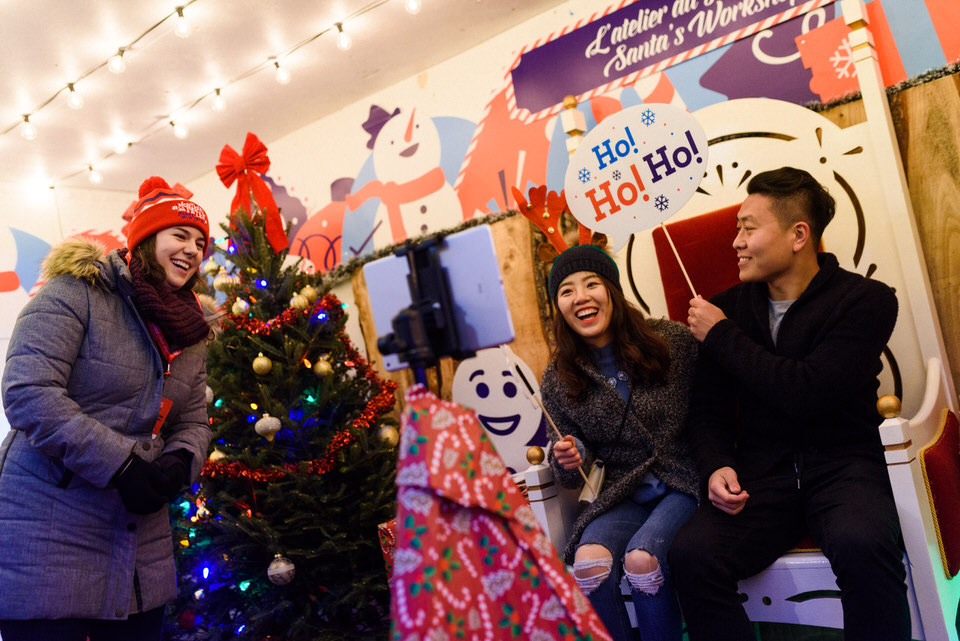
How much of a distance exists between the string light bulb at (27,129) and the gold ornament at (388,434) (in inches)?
99.5

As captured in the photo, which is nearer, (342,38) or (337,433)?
(337,433)

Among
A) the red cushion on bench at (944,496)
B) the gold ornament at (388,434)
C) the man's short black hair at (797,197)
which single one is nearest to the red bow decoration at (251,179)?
the gold ornament at (388,434)

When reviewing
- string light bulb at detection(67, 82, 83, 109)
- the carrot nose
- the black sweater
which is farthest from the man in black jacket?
string light bulb at detection(67, 82, 83, 109)

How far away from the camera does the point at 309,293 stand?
10.4 feet

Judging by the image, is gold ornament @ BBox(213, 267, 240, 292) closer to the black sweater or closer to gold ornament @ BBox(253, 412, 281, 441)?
gold ornament @ BBox(253, 412, 281, 441)

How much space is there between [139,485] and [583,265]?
1.37 m

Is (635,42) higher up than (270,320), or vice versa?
(635,42)

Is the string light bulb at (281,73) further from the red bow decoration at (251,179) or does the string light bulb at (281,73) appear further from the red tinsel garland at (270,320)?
the red tinsel garland at (270,320)

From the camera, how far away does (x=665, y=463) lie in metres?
2.11

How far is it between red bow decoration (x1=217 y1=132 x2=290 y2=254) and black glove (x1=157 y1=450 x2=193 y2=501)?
5.13 ft

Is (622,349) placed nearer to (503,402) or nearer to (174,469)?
(174,469)

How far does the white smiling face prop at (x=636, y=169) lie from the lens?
88.7 inches

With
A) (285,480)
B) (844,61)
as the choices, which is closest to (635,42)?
(844,61)

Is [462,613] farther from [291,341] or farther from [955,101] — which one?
[955,101]
